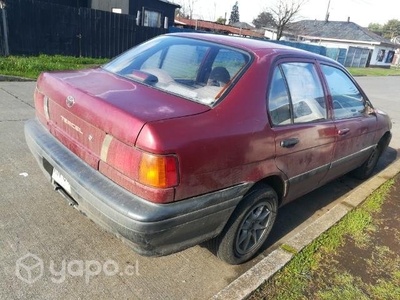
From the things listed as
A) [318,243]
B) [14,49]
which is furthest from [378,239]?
[14,49]

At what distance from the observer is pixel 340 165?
364cm

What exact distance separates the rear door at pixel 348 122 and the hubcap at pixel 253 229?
1.11 metres

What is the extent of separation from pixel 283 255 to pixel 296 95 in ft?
4.40

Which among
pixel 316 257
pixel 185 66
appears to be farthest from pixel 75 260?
pixel 316 257

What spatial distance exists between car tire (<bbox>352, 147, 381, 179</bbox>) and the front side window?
995mm

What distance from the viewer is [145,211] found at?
1935mm

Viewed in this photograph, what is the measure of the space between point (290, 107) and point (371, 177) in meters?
2.96

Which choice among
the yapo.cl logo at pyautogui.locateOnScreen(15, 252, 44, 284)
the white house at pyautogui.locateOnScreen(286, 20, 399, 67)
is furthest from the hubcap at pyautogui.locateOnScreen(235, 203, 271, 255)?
Answer: the white house at pyautogui.locateOnScreen(286, 20, 399, 67)

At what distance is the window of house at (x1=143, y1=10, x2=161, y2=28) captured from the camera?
1931 centimetres

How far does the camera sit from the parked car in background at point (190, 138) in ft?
6.48

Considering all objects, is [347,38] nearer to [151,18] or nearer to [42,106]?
[151,18]

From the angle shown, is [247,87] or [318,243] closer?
[247,87]

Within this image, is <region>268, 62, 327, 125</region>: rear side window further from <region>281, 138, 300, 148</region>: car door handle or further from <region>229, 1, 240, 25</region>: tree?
<region>229, 1, 240, 25</region>: tree

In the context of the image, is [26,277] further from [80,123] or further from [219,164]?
[219,164]
